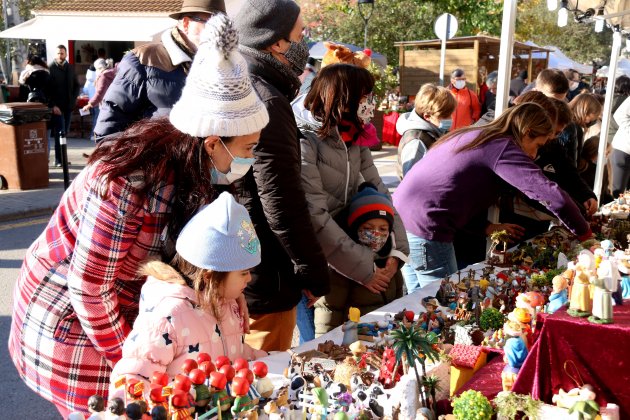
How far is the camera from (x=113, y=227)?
1847mm

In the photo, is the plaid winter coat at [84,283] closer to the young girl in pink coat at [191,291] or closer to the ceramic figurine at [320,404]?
the young girl in pink coat at [191,291]

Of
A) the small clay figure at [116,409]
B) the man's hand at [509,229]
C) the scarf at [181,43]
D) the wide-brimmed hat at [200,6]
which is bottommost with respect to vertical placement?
the man's hand at [509,229]

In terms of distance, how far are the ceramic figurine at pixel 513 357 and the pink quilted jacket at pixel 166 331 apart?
82cm

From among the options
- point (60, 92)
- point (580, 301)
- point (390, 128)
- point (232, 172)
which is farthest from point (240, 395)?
point (390, 128)

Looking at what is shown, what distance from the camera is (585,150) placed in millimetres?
6426

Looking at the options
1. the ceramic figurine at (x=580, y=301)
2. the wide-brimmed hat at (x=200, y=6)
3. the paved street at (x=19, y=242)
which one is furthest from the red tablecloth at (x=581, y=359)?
the paved street at (x=19, y=242)

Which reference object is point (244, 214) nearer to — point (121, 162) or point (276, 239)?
point (121, 162)

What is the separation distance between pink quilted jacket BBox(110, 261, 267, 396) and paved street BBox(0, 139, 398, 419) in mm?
2014

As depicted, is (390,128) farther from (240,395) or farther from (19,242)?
(240,395)

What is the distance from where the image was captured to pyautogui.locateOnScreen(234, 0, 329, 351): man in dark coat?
2514 mm

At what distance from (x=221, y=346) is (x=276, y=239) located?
2.23 ft

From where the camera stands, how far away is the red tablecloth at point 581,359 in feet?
5.98

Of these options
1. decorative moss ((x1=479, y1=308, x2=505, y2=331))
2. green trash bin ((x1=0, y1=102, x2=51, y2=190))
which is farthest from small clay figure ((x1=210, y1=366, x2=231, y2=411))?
green trash bin ((x1=0, y1=102, x2=51, y2=190))

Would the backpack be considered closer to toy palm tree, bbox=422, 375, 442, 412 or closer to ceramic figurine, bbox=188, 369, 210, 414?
toy palm tree, bbox=422, 375, 442, 412
